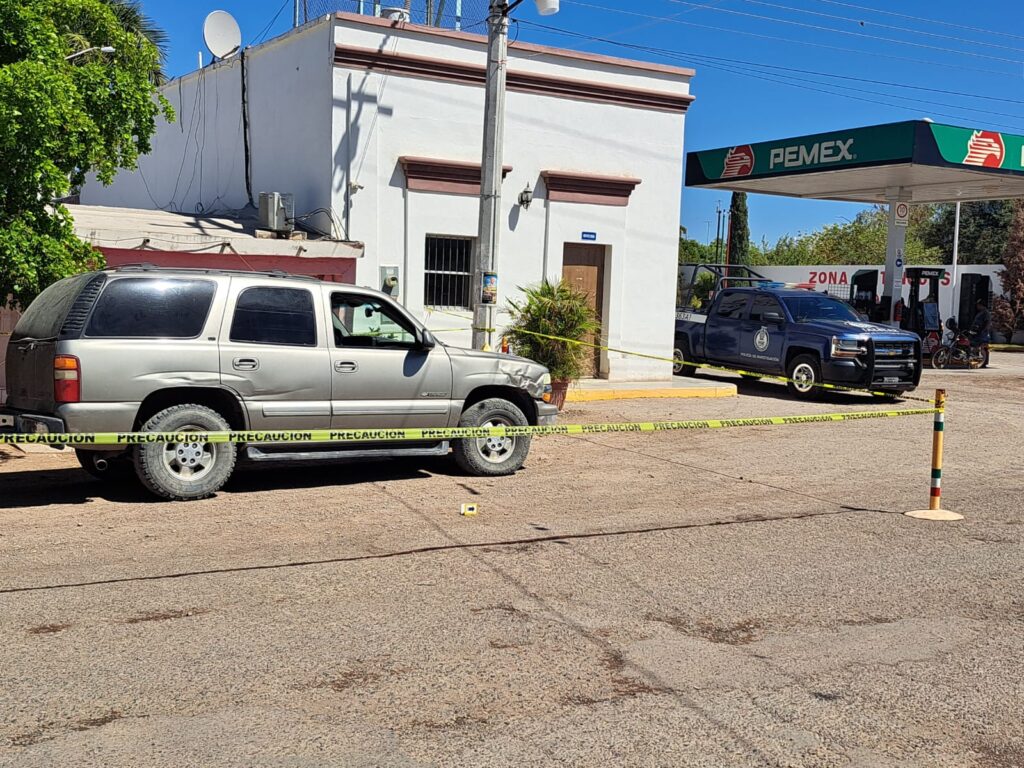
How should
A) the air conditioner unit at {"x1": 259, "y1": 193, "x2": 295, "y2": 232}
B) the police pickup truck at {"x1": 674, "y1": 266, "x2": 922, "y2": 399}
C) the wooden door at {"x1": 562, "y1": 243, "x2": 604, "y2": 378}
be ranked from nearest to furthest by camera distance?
the air conditioner unit at {"x1": 259, "y1": 193, "x2": 295, "y2": 232} < the police pickup truck at {"x1": 674, "y1": 266, "x2": 922, "y2": 399} < the wooden door at {"x1": 562, "y1": 243, "x2": 604, "y2": 378}

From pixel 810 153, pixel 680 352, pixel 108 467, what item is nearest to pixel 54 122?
pixel 108 467

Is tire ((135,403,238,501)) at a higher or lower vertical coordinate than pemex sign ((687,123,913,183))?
lower

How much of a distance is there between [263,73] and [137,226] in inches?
177

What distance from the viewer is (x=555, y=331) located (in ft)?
48.2

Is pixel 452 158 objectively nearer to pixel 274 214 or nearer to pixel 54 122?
pixel 274 214

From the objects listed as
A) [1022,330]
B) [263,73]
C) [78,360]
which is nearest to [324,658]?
[78,360]

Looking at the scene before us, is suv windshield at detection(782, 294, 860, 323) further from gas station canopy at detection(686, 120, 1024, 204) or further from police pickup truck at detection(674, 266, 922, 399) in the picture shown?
gas station canopy at detection(686, 120, 1024, 204)

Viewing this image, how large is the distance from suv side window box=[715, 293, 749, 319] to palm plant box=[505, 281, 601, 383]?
5.95 meters

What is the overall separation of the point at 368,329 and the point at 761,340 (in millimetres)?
10726

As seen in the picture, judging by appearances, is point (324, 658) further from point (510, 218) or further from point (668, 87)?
point (668, 87)

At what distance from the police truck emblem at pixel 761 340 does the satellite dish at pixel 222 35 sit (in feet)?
35.9

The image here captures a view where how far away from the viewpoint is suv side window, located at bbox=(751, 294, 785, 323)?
1912cm

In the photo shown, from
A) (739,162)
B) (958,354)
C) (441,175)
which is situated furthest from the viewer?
(958,354)

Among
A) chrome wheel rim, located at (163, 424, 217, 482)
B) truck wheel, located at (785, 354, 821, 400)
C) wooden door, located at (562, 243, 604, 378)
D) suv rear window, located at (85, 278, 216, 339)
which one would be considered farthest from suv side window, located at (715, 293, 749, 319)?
chrome wheel rim, located at (163, 424, 217, 482)
